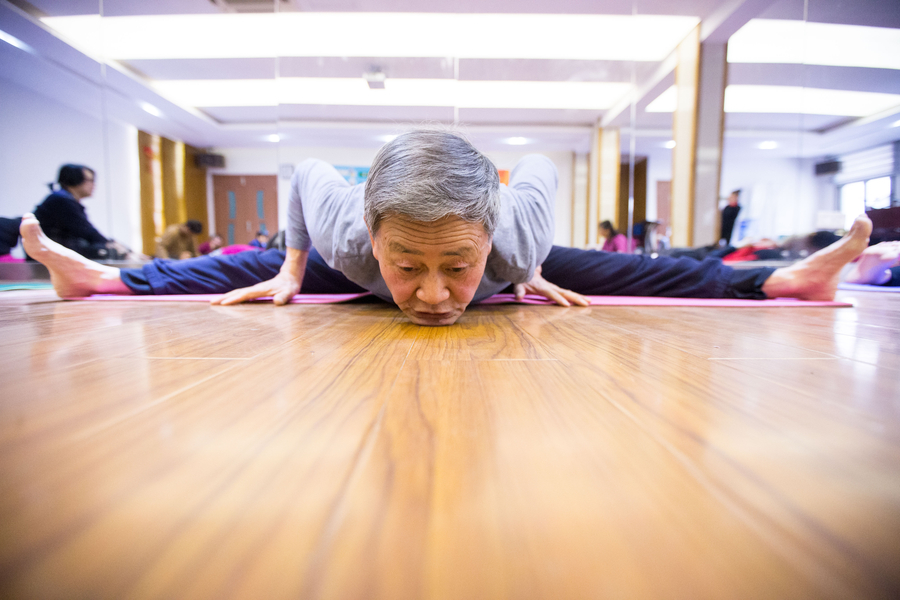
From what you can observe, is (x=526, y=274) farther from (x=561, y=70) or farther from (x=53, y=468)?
(x=561, y=70)

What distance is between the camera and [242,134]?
7.48 metres

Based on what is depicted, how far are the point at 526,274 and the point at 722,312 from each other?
719 millimetres

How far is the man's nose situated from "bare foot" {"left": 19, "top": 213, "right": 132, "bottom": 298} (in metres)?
A: 1.45

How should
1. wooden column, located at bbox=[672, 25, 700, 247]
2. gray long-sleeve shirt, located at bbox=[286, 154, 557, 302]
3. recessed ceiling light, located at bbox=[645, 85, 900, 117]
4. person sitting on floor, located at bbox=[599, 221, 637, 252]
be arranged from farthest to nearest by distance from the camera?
person sitting on floor, located at bbox=[599, 221, 637, 252]
wooden column, located at bbox=[672, 25, 700, 247]
recessed ceiling light, located at bbox=[645, 85, 900, 117]
gray long-sleeve shirt, located at bbox=[286, 154, 557, 302]

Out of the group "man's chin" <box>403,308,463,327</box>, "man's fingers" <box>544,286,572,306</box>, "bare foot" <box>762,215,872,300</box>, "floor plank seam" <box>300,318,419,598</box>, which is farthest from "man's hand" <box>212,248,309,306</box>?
"bare foot" <box>762,215,872,300</box>

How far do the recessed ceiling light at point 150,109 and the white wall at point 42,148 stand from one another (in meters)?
0.51

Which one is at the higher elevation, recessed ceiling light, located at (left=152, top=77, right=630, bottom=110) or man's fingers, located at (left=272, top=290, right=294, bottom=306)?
recessed ceiling light, located at (left=152, top=77, right=630, bottom=110)

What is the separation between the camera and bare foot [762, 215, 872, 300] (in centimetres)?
143

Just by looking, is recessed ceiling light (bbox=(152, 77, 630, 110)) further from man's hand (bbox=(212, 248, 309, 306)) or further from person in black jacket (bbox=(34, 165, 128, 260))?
man's hand (bbox=(212, 248, 309, 306))

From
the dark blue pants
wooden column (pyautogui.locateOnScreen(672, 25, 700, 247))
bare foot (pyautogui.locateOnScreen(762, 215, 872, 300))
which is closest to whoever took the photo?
bare foot (pyautogui.locateOnScreen(762, 215, 872, 300))

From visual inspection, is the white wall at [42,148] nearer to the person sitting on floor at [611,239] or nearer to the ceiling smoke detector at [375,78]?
the ceiling smoke detector at [375,78]

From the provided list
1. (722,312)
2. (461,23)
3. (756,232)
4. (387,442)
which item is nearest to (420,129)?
(387,442)

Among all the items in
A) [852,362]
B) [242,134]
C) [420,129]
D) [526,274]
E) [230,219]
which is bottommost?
[852,362]

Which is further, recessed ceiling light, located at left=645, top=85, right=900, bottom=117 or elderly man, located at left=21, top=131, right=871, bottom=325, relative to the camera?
recessed ceiling light, located at left=645, top=85, right=900, bottom=117
